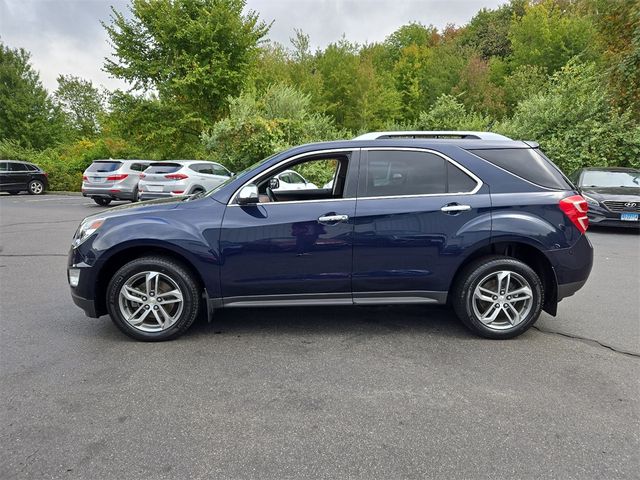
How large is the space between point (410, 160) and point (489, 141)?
0.80 m

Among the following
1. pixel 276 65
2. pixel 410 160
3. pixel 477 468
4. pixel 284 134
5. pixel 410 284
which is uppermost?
pixel 276 65

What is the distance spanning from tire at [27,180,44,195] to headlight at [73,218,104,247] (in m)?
21.7

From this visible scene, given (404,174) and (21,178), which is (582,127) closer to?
(404,174)

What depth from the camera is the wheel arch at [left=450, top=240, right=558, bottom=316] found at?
157 inches

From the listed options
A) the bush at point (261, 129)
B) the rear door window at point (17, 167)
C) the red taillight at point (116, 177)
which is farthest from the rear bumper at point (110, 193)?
the rear door window at point (17, 167)

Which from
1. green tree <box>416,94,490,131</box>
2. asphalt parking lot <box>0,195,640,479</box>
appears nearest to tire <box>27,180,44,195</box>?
green tree <box>416,94,490,131</box>

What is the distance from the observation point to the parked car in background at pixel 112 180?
15.8m

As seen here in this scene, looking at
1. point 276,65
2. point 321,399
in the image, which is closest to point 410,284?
point 321,399

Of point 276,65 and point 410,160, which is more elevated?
point 276,65

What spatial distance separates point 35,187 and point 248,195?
22.9 m

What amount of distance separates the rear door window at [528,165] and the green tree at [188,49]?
64.2 ft

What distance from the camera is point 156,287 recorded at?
3881mm

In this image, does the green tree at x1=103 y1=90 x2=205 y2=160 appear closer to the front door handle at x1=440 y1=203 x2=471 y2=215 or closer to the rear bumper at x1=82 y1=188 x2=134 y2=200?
the rear bumper at x1=82 y1=188 x2=134 y2=200

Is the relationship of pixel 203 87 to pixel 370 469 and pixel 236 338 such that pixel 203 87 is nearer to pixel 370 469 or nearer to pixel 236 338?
pixel 236 338
